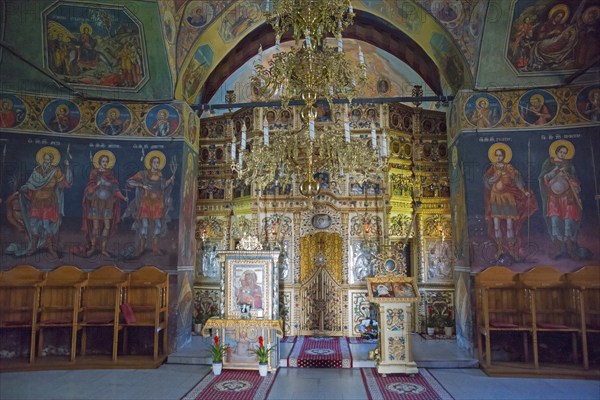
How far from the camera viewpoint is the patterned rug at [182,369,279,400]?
254 inches

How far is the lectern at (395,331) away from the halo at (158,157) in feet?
17.3

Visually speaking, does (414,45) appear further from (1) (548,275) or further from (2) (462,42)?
(1) (548,275)

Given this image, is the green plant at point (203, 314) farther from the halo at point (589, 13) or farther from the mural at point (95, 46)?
the halo at point (589, 13)

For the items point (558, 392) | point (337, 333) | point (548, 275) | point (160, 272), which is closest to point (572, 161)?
point (548, 275)

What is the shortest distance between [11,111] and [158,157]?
2986 millimetres

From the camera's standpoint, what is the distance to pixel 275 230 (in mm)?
11703

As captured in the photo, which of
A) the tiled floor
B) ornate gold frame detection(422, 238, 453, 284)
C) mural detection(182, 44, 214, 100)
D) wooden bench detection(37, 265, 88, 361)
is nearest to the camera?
the tiled floor

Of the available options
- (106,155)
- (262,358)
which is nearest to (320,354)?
(262,358)

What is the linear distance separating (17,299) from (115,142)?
3677 mm

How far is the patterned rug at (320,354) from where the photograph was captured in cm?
820

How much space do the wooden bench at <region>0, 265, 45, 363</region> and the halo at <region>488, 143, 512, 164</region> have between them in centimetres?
934

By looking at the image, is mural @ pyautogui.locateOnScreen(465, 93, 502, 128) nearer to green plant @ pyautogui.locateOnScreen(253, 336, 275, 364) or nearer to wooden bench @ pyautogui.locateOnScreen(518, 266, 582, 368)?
wooden bench @ pyautogui.locateOnScreen(518, 266, 582, 368)

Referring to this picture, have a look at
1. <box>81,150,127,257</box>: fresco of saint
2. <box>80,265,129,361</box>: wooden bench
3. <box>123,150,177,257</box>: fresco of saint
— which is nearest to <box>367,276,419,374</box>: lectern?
<box>123,150,177,257</box>: fresco of saint

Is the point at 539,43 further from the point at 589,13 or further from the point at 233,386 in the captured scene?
the point at 233,386
